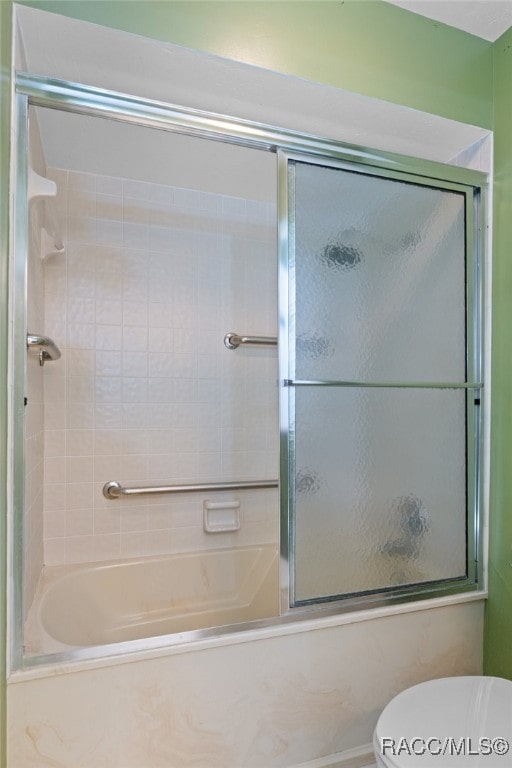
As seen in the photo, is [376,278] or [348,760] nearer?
[348,760]

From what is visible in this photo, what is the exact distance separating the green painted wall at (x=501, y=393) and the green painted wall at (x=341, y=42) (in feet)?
0.22

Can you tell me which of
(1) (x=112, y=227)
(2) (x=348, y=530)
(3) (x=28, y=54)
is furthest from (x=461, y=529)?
(3) (x=28, y=54)

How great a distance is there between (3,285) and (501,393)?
1.65 meters

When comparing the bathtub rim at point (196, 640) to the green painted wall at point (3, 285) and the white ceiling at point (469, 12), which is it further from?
the white ceiling at point (469, 12)

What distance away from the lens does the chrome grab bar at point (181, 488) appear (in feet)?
6.91

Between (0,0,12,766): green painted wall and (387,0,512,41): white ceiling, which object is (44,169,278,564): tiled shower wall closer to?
(0,0,12,766): green painted wall

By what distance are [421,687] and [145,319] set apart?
1787 millimetres

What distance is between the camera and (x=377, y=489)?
5.19ft

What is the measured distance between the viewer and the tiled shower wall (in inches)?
81.5

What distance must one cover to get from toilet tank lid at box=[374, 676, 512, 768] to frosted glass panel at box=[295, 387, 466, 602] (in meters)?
0.35

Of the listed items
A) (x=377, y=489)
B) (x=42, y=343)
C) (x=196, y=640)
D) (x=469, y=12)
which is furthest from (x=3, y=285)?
(x=469, y=12)

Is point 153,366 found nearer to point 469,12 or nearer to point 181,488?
point 181,488

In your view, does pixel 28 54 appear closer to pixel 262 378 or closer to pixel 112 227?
pixel 112 227

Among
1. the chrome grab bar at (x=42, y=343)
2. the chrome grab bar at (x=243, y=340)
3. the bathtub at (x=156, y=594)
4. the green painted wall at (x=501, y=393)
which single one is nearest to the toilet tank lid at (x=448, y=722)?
the green painted wall at (x=501, y=393)
